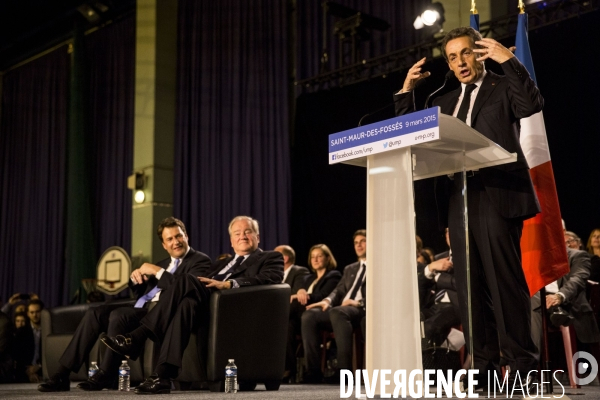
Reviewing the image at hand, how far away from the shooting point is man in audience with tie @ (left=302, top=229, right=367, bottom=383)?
5.01 metres

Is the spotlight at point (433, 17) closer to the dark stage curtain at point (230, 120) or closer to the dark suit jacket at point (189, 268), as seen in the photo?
the dark stage curtain at point (230, 120)

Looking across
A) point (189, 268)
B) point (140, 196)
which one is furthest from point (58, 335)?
point (140, 196)

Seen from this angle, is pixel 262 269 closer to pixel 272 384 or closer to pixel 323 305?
pixel 272 384

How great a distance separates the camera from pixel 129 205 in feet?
31.8

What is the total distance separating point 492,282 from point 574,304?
213 cm

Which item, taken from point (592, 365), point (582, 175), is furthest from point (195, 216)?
point (592, 365)

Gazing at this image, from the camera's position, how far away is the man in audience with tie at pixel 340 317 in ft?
16.4

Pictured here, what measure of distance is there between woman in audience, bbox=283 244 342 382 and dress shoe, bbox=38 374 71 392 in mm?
1847

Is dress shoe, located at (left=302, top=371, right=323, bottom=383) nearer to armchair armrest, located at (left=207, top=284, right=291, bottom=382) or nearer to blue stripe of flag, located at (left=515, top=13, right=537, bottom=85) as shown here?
armchair armrest, located at (left=207, top=284, right=291, bottom=382)

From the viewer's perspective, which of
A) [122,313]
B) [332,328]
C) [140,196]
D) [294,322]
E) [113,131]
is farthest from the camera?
[113,131]

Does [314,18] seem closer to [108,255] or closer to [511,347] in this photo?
[108,255]

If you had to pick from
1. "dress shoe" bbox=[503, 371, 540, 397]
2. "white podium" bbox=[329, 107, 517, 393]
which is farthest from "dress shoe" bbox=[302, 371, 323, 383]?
"white podium" bbox=[329, 107, 517, 393]

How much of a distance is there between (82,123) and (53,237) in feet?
5.71

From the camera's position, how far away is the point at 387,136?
7.00 ft
